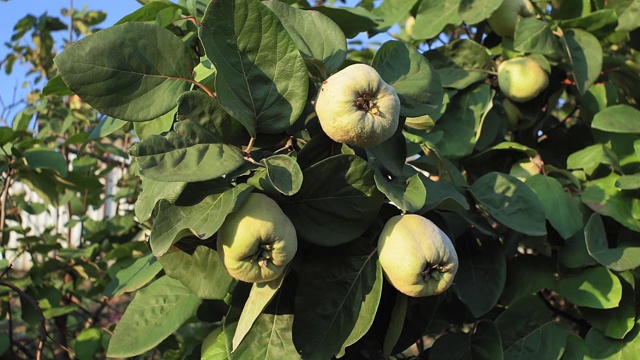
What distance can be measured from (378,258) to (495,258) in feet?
0.98

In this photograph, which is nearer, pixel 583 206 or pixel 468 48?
pixel 583 206

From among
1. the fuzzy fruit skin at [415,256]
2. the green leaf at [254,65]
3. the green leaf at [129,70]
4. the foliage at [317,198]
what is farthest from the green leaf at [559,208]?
the green leaf at [129,70]

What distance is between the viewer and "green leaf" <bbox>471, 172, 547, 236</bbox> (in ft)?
3.16

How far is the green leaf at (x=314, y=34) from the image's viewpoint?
85 cm

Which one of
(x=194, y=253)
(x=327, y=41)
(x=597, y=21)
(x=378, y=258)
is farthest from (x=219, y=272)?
(x=597, y=21)

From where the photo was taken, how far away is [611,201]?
124cm

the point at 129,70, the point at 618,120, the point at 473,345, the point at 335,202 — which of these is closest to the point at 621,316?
the point at 473,345

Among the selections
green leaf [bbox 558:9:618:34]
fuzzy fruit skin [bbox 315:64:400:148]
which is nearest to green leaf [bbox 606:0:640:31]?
green leaf [bbox 558:9:618:34]

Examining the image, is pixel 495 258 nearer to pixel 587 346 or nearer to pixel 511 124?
pixel 587 346

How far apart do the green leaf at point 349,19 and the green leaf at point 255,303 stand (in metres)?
0.49

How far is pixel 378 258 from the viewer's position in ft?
2.66

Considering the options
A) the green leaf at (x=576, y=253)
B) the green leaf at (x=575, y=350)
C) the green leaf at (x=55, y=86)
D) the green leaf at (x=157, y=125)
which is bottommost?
the green leaf at (x=575, y=350)

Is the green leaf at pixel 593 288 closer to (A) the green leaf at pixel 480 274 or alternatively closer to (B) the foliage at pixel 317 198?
(B) the foliage at pixel 317 198

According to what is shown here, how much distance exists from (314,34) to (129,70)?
0.82 feet
